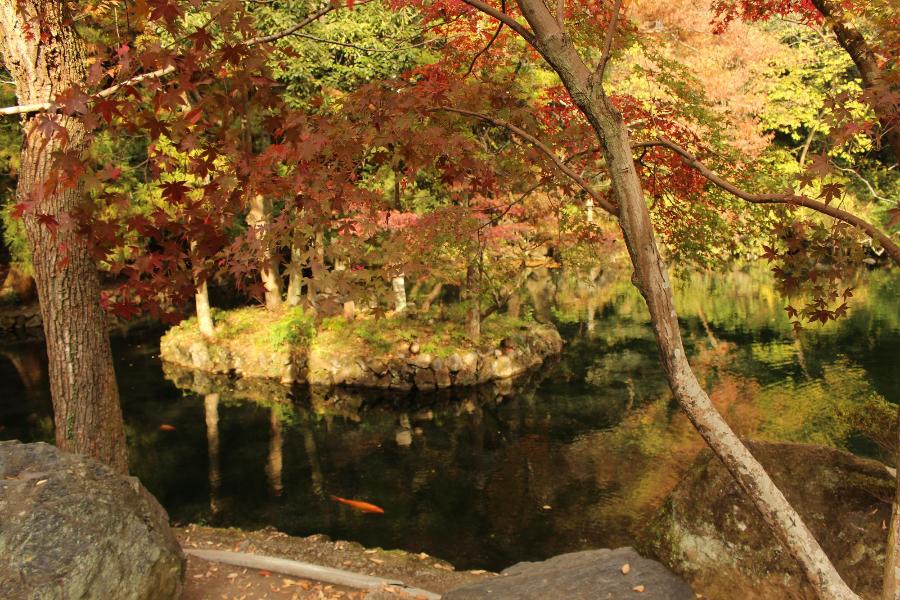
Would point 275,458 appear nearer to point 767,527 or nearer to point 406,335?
point 406,335

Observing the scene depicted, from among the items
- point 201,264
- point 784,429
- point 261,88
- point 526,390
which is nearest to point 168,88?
point 261,88

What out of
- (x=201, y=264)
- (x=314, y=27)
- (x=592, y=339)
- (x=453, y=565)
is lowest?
(x=453, y=565)

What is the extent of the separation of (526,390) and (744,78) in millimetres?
15049

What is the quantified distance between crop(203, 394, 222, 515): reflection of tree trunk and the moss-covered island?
1.77 metres

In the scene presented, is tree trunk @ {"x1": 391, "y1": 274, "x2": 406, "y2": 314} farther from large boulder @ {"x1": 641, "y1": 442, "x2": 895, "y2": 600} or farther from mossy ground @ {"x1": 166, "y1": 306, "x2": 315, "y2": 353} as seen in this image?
large boulder @ {"x1": 641, "y1": 442, "x2": 895, "y2": 600}

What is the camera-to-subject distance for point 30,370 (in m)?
15.9

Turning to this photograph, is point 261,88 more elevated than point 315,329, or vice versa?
point 261,88

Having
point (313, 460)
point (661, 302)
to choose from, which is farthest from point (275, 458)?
point (661, 302)

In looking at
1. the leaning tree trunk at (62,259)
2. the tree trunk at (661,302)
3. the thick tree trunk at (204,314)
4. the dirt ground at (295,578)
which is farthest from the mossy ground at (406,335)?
the tree trunk at (661,302)

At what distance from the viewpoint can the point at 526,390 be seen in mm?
13578

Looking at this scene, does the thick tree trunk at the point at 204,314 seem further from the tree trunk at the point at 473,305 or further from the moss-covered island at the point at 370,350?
the tree trunk at the point at 473,305

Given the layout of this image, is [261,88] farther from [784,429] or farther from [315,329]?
[315,329]

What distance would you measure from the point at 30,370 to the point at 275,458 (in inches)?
344

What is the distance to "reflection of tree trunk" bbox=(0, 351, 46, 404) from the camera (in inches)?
559
